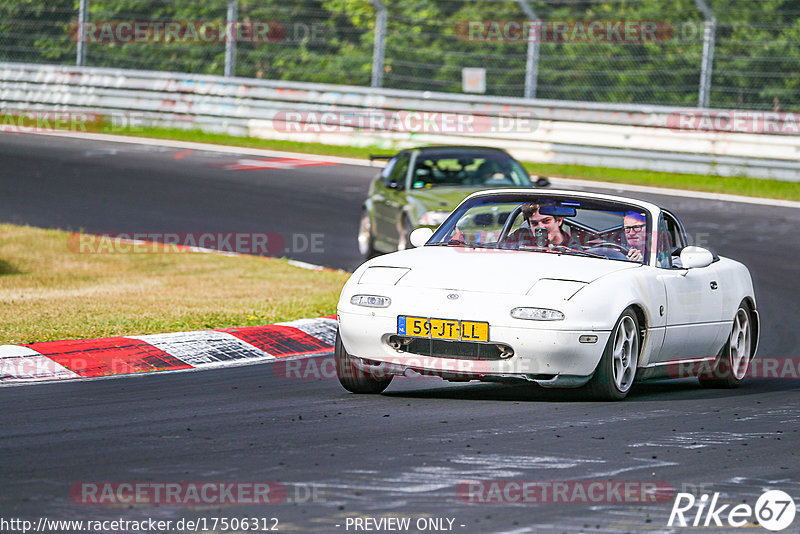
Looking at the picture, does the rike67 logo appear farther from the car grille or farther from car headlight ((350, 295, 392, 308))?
car headlight ((350, 295, 392, 308))

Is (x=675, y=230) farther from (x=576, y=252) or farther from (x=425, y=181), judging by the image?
(x=425, y=181)

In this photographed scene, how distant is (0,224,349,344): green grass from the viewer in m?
10.1

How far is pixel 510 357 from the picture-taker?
739 cm

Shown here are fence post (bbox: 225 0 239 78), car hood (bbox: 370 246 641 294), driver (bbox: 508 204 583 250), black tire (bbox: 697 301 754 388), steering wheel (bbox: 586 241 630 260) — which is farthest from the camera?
fence post (bbox: 225 0 239 78)

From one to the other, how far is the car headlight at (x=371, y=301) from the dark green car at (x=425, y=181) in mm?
6926

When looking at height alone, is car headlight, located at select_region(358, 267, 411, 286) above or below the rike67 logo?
above

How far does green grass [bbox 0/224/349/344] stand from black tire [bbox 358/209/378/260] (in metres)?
1.16

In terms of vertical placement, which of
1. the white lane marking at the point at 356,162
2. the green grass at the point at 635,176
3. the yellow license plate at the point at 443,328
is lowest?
the white lane marking at the point at 356,162

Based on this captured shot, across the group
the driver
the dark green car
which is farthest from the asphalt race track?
the dark green car

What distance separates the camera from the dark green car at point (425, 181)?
48.9 ft

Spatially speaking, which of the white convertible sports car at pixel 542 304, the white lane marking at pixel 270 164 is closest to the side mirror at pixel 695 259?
the white convertible sports car at pixel 542 304

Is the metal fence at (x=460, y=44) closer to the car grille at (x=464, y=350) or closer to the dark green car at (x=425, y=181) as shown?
the dark green car at (x=425, y=181)

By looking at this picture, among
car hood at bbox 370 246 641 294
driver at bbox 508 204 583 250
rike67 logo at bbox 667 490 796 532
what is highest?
driver at bbox 508 204 583 250

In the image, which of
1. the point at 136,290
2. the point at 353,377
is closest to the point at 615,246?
the point at 353,377
